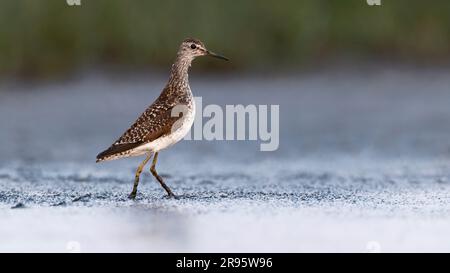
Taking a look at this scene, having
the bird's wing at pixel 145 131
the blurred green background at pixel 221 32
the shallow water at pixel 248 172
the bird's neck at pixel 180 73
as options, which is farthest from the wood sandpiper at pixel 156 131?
the blurred green background at pixel 221 32

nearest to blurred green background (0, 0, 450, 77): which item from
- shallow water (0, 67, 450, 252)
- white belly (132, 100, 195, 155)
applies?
shallow water (0, 67, 450, 252)

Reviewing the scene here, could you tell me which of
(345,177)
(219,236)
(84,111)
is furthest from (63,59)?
(219,236)

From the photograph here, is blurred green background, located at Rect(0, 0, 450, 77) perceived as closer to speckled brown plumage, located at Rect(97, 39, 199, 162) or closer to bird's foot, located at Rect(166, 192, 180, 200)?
speckled brown plumage, located at Rect(97, 39, 199, 162)

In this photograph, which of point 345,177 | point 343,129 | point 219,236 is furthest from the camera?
point 343,129

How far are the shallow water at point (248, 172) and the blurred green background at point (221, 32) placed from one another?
0.39 metres

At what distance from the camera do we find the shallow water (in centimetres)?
698

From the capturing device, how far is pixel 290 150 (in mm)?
12008

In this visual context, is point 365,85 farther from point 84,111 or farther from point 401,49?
point 84,111

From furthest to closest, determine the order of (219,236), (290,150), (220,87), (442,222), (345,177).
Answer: (220,87) → (290,150) → (345,177) → (442,222) → (219,236)

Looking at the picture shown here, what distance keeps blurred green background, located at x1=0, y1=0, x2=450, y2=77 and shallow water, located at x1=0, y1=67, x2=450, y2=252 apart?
0.39 meters

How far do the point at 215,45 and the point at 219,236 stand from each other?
27.7ft

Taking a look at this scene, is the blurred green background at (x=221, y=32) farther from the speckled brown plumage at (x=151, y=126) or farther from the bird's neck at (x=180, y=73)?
the speckled brown plumage at (x=151, y=126)

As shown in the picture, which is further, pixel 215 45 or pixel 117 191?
pixel 215 45

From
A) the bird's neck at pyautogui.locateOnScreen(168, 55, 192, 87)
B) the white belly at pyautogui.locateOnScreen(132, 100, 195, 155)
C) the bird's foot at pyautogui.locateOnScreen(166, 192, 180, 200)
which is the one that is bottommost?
the bird's foot at pyautogui.locateOnScreen(166, 192, 180, 200)
